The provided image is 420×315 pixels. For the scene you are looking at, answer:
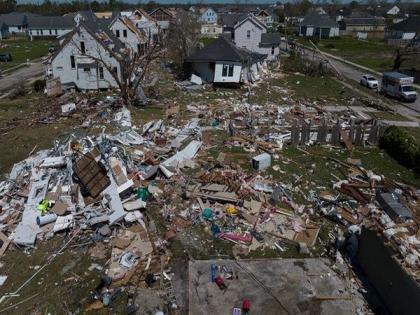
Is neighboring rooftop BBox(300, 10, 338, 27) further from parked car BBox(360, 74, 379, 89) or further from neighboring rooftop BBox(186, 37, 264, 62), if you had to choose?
neighboring rooftop BBox(186, 37, 264, 62)

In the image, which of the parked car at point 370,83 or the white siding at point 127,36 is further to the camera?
the white siding at point 127,36

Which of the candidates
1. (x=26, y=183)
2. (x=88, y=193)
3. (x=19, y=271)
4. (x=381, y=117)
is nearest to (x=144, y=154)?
(x=88, y=193)

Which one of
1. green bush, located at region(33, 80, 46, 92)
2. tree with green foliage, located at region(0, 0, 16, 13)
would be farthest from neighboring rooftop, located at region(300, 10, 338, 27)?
tree with green foliage, located at region(0, 0, 16, 13)

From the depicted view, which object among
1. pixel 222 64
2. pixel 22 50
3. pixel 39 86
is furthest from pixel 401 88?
pixel 22 50

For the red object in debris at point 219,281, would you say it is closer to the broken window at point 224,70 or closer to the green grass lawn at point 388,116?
the green grass lawn at point 388,116

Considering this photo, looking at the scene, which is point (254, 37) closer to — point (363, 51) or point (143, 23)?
point (143, 23)

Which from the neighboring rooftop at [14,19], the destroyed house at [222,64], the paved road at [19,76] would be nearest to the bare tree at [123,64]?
the destroyed house at [222,64]

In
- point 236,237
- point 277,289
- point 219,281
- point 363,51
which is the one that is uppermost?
point 363,51

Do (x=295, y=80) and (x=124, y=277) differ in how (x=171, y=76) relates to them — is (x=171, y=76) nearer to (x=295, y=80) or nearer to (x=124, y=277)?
(x=295, y=80)
